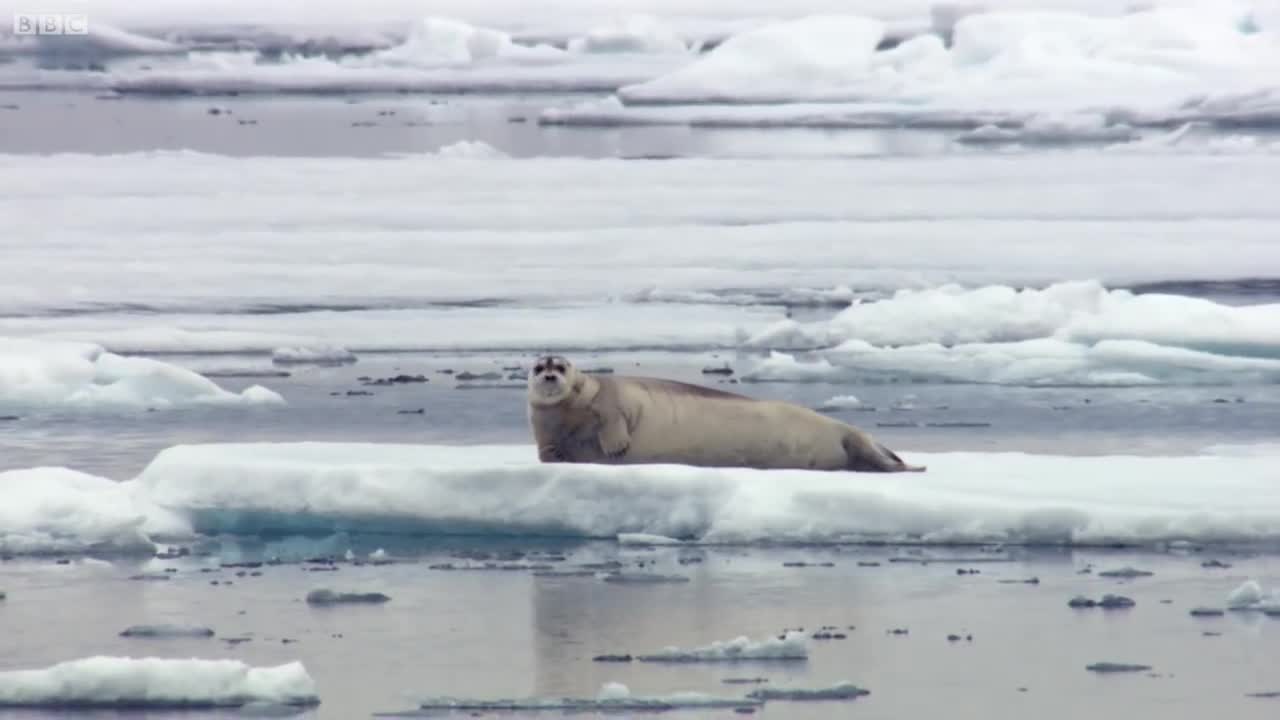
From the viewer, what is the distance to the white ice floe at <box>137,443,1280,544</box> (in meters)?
6.87

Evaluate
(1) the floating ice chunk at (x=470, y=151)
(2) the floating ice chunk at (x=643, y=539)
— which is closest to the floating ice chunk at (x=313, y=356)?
(2) the floating ice chunk at (x=643, y=539)

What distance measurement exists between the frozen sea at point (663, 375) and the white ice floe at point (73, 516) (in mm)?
11

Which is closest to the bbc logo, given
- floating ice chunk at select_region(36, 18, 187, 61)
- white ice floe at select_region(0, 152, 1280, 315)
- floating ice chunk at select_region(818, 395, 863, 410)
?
floating ice chunk at select_region(36, 18, 187, 61)

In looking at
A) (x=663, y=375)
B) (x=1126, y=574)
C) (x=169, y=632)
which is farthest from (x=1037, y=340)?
(x=169, y=632)

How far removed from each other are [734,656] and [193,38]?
3678 cm

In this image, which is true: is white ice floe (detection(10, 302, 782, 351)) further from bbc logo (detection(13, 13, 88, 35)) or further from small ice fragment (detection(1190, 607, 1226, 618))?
bbc logo (detection(13, 13, 88, 35))

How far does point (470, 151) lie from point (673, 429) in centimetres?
1604

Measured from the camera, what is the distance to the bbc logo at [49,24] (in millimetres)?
40375

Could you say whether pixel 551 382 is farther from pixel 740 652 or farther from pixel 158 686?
pixel 158 686

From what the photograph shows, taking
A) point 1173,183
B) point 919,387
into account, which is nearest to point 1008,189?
point 1173,183

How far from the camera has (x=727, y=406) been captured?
770 centimetres

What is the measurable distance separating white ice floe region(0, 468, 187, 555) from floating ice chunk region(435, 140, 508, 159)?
16057 mm

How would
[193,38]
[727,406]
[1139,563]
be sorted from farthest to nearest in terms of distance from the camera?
[193,38]
[727,406]
[1139,563]

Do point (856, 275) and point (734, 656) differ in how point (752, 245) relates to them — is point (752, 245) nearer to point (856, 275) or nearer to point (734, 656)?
point (856, 275)
